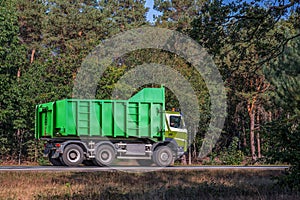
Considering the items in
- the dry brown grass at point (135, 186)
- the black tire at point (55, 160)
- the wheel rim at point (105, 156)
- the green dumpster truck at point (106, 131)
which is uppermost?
the green dumpster truck at point (106, 131)

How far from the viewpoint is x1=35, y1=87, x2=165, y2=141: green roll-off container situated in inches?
834

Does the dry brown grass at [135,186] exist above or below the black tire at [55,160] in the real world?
below

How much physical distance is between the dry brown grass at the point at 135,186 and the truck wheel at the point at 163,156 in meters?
3.59

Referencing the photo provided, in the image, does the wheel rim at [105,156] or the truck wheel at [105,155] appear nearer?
the truck wheel at [105,155]

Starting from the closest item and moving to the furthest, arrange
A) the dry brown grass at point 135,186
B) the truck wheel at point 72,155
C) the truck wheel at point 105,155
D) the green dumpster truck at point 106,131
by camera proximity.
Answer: the dry brown grass at point 135,186, the truck wheel at point 72,155, the green dumpster truck at point 106,131, the truck wheel at point 105,155

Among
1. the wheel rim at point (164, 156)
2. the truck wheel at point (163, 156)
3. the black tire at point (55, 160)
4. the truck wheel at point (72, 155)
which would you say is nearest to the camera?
the truck wheel at point (72, 155)

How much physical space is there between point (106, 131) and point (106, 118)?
22.7 inches

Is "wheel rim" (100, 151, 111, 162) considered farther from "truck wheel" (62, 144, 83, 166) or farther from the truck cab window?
the truck cab window

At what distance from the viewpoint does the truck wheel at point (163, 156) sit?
22.1 m

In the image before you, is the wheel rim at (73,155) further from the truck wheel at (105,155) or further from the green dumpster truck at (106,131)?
the truck wheel at (105,155)

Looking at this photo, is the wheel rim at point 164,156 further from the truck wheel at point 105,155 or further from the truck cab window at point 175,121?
the truck wheel at point 105,155

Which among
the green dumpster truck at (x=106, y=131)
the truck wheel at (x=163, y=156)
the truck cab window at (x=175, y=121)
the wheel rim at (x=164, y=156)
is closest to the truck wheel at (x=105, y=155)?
the green dumpster truck at (x=106, y=131)

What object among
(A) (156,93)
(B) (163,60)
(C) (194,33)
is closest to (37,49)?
(B) (163,60)

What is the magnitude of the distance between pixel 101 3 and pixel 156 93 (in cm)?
4106
